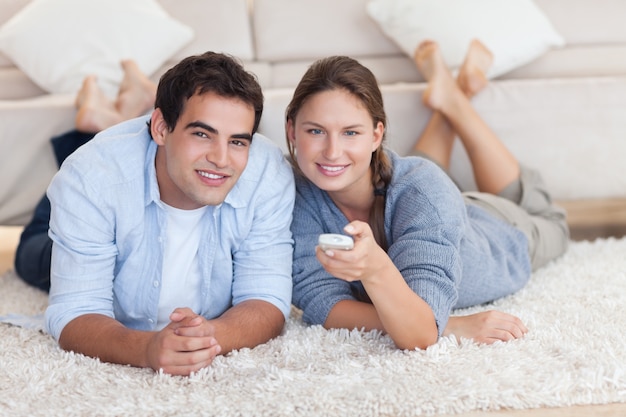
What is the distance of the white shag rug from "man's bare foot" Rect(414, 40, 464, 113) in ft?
2.59

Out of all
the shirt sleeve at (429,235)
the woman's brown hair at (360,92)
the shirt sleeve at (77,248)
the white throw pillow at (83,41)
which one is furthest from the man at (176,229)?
the white throw pillow at (83,41)

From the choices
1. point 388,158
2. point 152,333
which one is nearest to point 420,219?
point 388,158

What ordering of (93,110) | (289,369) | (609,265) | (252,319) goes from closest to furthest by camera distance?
(289,369)
(252,319)
(609,265)
(93,110)

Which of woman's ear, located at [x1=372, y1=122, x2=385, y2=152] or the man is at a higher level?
woman's ear, located at [x1=372, y1=122, x2=385, y2=152]

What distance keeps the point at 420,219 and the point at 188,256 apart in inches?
18.5

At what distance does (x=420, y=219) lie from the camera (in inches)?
65.9

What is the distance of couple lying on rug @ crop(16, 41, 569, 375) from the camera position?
153 centimetres

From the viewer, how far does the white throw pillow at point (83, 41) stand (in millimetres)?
2807

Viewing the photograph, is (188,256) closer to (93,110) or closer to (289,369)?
(289,369)

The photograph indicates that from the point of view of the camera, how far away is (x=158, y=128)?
1.63 metres

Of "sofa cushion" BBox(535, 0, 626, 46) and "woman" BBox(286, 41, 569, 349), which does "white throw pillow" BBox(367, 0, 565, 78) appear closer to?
"sofa cushion" BBox(535, 0, 626, 46)

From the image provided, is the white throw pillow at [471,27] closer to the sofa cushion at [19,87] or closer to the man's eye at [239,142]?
the sofa cushion at [19,87]

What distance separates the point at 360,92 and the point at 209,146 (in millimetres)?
337

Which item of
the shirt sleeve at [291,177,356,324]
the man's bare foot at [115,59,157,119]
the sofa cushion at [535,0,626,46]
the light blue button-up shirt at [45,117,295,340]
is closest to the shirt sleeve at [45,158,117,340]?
the light blue button-up shirt at [45,117,295,340]
